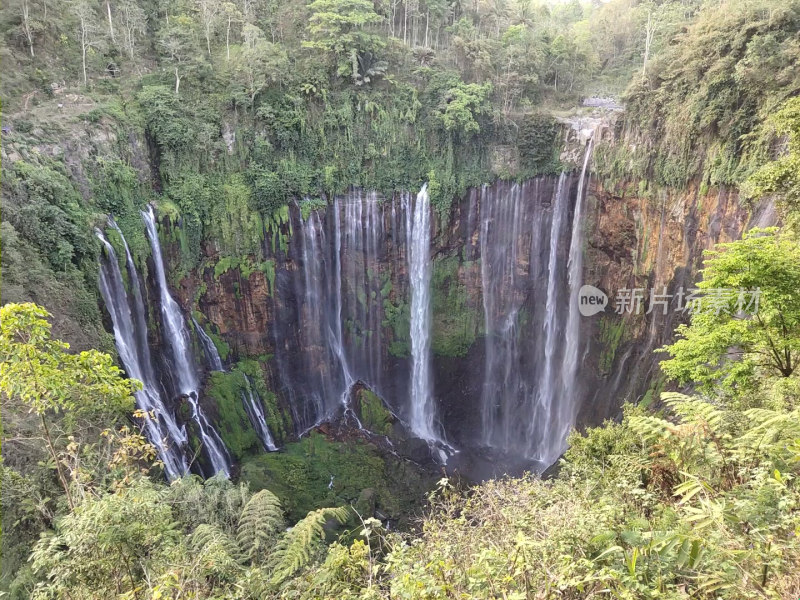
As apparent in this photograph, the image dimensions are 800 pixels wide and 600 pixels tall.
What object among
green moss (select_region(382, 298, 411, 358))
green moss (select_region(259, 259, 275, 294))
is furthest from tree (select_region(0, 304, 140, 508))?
green moss (select_region(382, 298, 411, 358))

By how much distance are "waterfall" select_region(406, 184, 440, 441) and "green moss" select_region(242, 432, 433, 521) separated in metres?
3.19

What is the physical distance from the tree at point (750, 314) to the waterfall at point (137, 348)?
455 inches

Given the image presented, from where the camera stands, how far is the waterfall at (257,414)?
16.5 metres

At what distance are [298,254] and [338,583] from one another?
14.3 meters

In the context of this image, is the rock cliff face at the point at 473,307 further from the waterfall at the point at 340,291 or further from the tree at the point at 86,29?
the tree at the point at 86,29

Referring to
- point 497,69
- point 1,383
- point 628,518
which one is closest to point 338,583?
point 628,518

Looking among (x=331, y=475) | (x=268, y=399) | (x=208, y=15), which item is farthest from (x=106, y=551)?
(x=208, y=15)

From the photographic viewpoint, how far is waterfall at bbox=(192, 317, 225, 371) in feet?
52.2

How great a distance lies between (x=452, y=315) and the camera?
1936 centimetres

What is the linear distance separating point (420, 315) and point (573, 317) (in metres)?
5.60

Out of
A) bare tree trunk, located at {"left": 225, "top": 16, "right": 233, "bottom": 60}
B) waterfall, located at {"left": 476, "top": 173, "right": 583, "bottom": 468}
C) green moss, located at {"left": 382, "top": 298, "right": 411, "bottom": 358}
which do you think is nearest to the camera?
waterfall, located at {"left": 476, "top": 173, "right": 583, "bottom": 468}

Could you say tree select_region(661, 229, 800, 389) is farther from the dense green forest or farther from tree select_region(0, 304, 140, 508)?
tree select_region(0, 304, 140, 508)

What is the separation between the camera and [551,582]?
2.93 m

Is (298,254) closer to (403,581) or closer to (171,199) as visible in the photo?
(171,199)
